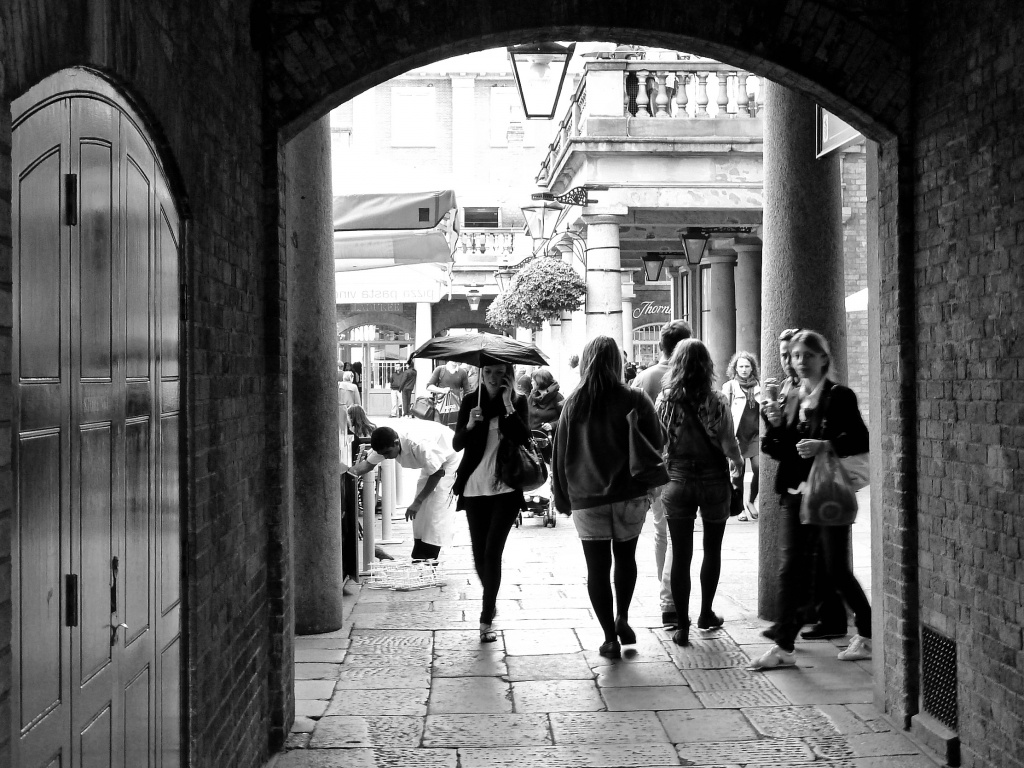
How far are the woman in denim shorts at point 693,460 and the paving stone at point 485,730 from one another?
1.60m

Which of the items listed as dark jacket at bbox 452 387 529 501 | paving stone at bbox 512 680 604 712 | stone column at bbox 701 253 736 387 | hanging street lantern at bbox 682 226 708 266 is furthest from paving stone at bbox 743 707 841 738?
stone column at bbox 701 253 736 387

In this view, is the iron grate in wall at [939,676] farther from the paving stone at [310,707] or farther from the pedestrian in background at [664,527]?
the paving stone at [310,707]

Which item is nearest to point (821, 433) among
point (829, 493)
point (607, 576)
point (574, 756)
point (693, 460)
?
point (829, 493)

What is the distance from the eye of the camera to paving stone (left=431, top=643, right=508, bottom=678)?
6.30 metres

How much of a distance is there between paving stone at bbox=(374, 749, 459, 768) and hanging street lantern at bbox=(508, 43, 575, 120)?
4.30m

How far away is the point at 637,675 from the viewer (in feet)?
20.5

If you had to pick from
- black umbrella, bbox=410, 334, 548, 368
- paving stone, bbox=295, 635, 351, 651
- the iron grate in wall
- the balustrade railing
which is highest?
the balustrade railing

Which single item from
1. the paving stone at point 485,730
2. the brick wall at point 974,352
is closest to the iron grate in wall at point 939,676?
the brick wall at point 974,352

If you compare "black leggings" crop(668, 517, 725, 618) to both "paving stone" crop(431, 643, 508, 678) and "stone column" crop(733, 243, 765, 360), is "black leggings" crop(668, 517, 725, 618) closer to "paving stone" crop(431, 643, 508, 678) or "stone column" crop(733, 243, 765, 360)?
"paving stone" crop(431, 643, 508, 678)

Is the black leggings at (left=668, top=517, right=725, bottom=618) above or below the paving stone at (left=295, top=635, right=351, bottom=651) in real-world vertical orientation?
above

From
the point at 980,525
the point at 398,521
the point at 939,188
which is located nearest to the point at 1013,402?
the point at 980,525

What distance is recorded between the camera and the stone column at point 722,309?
743 inches

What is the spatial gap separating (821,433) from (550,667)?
184 cm

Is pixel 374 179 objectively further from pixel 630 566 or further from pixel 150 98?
pixel 150 98
